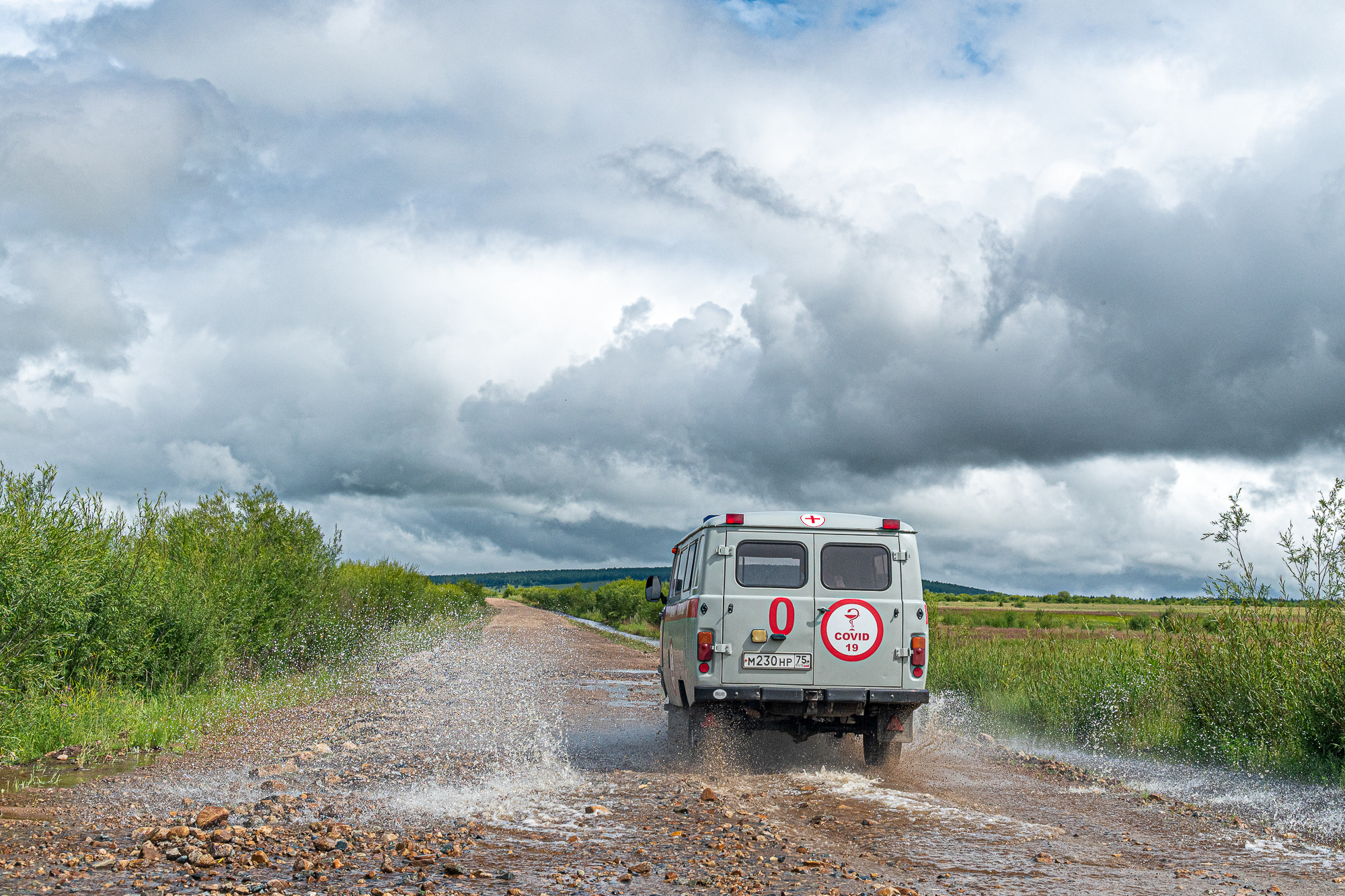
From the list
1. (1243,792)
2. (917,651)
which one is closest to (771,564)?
(917,651)

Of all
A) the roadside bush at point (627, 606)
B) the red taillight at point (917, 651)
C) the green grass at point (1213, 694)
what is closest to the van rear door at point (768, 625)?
the red taillight at point (917, 651)

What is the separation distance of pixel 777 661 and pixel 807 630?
Answer: 0.44 meters

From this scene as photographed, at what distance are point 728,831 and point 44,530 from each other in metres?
9.78

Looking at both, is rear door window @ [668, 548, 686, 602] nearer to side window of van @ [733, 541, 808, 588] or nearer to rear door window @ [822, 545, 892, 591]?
side window of van @ [733, 541, 808, 588]

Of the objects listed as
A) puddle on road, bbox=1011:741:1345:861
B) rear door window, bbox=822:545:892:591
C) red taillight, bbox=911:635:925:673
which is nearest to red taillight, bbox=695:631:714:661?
rear door window, bbox=822:545:892:591

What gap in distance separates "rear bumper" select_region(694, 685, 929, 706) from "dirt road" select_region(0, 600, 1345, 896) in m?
0.81

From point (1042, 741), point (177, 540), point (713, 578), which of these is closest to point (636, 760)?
point (713, 578)

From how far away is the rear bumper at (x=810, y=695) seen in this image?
10.4 m

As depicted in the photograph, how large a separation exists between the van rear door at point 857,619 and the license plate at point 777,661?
0.11 m

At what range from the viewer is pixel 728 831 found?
782 cm

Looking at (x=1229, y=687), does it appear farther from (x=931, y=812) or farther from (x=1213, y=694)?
(x=931, y=812)

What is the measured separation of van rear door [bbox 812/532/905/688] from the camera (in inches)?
416

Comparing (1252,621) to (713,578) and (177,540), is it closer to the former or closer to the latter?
(713,578)

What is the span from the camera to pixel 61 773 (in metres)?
10.6
